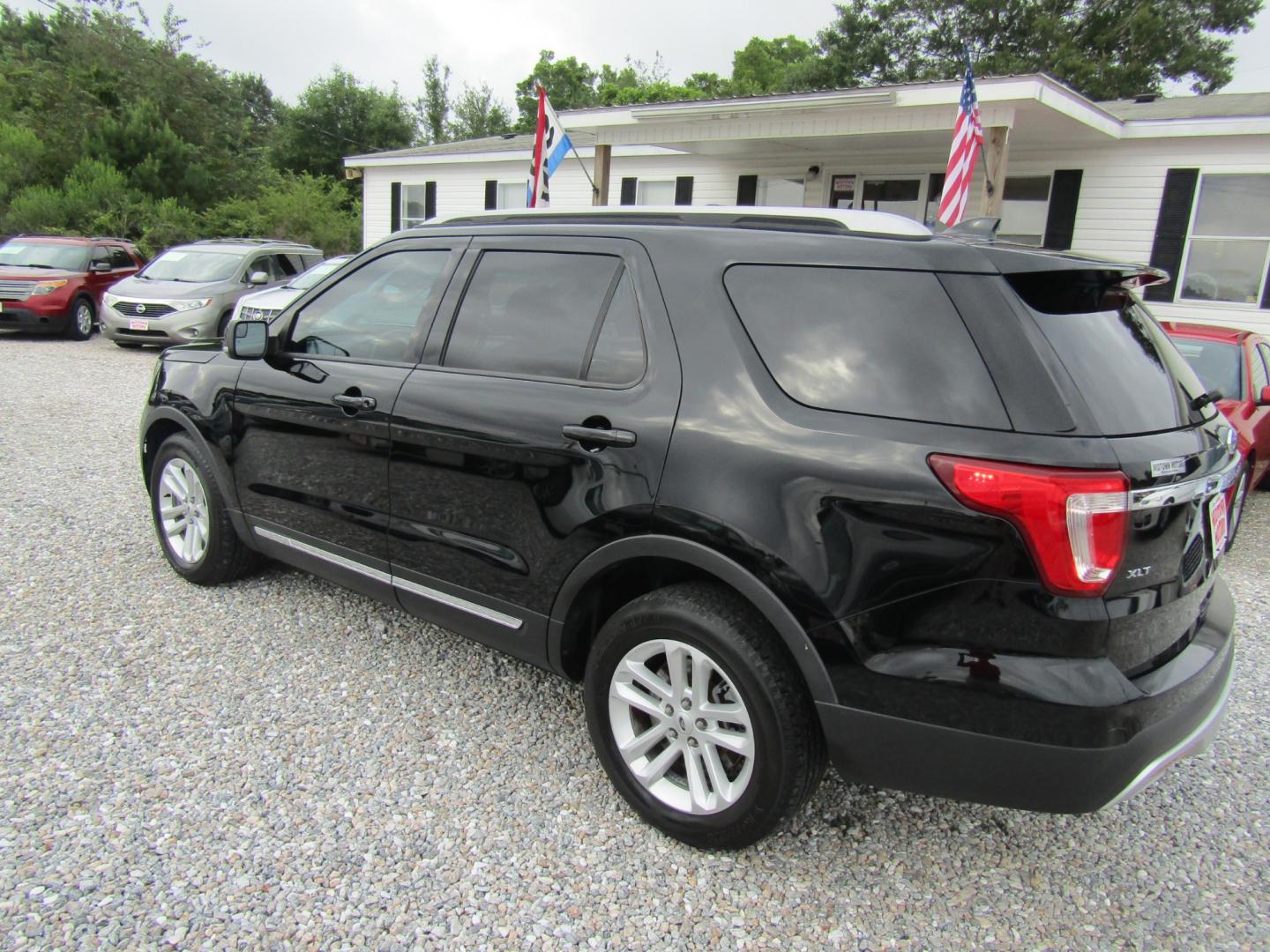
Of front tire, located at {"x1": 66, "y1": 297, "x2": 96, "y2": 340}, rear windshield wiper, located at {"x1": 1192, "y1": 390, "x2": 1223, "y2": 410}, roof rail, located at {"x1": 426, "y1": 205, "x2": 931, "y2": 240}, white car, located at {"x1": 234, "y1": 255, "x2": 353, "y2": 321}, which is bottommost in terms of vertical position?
front tire, located at {"x1": 66, "y1": 297, "x2": 96, "y2": 340}

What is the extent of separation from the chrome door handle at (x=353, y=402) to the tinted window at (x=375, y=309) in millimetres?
184

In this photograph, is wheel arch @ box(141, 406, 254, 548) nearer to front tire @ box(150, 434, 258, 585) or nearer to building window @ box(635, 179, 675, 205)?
front tire @ box(150, 434, 258, 585)

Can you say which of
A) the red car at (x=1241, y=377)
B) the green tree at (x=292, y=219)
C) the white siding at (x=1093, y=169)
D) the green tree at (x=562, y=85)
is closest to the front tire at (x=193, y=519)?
the red car at (x=1241, y=377)

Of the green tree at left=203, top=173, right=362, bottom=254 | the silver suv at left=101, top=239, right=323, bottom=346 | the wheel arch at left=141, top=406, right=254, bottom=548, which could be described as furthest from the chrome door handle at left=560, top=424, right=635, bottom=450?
the green tree at left=203, top=173, right=362, bottom=254

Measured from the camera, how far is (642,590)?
2775 mm

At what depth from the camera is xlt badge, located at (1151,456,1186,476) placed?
198cm

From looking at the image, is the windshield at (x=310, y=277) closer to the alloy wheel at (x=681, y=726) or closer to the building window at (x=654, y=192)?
the building window at (x=654, y=192)

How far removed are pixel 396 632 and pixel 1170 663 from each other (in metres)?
2.95

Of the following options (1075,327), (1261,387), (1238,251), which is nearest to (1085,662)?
(1075,327)

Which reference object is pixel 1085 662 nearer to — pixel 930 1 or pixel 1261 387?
pixel 1261 387

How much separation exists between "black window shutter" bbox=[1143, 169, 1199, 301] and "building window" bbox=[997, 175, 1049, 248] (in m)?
1.51

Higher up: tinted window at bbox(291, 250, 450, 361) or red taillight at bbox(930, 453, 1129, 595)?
tinted window at bbox(291, 250, 450, 361)

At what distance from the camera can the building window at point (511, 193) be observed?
1883 centimetres

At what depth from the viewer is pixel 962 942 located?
223 cm
